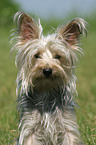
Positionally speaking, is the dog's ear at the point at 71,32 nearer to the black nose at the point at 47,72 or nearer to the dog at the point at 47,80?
the dog at the point at 47,80

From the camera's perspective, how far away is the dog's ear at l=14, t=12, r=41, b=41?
411 centimetres

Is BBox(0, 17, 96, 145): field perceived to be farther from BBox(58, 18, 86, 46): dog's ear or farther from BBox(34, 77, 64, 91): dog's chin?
BBox(34, 77, 64, 91): dog's chin

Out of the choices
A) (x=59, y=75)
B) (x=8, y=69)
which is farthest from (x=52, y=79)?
(x=8, y=69)

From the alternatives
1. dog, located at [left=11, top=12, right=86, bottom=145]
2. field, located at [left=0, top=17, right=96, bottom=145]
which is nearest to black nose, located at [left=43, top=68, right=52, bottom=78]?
dog, located at [left=11, top=12, right=86, bottom=145]

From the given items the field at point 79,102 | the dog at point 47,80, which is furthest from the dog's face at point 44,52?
the field at point 79,102

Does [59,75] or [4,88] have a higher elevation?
[59,75]

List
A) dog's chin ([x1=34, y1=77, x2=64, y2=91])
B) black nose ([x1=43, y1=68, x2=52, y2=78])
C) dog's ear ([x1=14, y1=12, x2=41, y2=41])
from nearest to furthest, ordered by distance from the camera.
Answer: black nose ([x1=43, y1=68, x2=52, y2=78]), dog's chin ([x1=34, y1=77, x2=64, y2=91]), dog's ear ([x1=14, y1=12, x2=41, y2=41])

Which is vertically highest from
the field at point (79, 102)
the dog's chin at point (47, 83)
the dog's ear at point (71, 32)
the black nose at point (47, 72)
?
the dog's ear at point (71, 32)

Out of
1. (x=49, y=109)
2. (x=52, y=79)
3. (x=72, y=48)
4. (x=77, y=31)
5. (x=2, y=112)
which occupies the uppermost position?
(x=77, y=31)

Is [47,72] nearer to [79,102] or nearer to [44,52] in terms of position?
[44,52]

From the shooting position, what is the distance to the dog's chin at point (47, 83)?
398 cm

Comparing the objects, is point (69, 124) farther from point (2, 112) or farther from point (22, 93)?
point (2, 112)

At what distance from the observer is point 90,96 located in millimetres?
7281

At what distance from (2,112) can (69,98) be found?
2.34m
